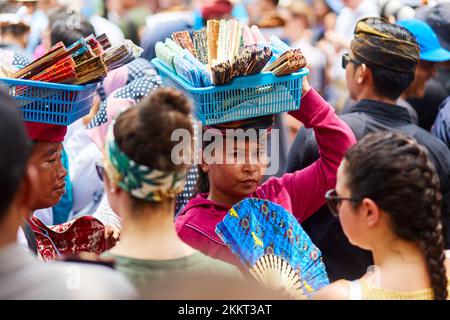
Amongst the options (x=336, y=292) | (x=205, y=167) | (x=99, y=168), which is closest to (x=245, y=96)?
(x=205, y=167)

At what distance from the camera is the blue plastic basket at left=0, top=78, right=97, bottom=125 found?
131 inches

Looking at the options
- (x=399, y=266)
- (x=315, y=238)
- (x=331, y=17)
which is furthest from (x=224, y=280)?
(x=331, y=17)

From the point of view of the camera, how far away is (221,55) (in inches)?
136

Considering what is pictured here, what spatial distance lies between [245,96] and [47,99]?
791mm

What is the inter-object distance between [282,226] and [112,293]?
1431 mm

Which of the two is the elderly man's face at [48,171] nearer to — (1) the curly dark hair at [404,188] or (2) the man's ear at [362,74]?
(1) the curly dark hair at [404,188]

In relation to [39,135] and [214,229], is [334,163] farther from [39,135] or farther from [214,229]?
[39,135]

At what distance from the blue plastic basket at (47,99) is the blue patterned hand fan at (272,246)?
2.52 ft

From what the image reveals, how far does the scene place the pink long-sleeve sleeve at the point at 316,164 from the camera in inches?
147

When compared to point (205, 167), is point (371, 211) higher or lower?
higher

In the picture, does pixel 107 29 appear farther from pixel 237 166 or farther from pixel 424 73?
pixel 237 166

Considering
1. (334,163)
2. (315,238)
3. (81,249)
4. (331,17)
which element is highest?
(334,163)

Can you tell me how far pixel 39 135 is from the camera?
3510 millimetres

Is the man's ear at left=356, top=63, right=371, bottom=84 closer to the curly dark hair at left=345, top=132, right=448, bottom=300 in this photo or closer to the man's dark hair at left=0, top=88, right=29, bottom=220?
the curly dark hair at left=345, top=132, right=448, bottom=300
